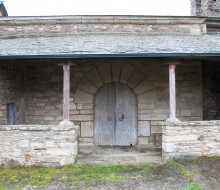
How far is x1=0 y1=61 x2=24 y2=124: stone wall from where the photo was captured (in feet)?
24.5

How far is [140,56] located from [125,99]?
2.27m

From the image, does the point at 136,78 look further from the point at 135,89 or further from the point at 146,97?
the point at 146,97

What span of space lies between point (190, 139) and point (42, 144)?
3250 millimetres

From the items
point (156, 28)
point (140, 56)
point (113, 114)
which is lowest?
point (113, 114)

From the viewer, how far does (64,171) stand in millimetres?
5805

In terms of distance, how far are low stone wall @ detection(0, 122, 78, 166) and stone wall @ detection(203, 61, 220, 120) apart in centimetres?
449

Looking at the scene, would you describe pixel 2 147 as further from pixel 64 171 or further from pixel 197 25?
pixel 197 25

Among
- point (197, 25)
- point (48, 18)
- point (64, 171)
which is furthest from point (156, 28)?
point (64, 171)

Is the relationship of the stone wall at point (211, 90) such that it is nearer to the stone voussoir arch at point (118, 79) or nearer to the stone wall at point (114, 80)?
the stone wall at point (114, 80)

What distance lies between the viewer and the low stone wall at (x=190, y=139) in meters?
6.28

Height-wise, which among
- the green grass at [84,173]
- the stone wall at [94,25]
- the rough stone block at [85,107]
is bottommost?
the green grass at [84,173]

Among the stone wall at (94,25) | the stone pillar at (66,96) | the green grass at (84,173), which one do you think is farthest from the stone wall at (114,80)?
the green grass at (84,173)

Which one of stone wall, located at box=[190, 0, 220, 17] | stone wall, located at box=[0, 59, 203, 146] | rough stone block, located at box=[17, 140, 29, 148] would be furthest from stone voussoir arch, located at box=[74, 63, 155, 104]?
stone wall, located at box=[190, 0, 220, 17]

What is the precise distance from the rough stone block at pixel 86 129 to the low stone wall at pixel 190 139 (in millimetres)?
2603
